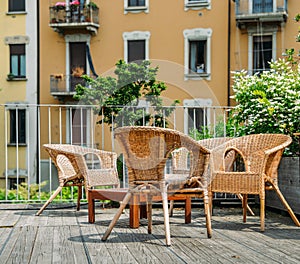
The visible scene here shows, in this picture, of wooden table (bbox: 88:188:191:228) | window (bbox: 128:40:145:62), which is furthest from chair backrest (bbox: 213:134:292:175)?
window (bbox: 128:40:145:62)

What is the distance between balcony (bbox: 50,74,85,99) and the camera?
2305 cm

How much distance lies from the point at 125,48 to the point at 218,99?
380cm

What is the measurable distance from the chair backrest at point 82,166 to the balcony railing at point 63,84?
685 inches

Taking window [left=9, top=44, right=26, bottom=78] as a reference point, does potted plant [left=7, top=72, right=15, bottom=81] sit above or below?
below

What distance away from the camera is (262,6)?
22.2 m

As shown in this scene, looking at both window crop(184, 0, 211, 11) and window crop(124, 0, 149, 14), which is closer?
window crop(184, 0, 211, 11)

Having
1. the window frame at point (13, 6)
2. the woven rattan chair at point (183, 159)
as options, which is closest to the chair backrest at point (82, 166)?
the woven rattan chair at point (183, 159)

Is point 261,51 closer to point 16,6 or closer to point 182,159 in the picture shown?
point 16,6

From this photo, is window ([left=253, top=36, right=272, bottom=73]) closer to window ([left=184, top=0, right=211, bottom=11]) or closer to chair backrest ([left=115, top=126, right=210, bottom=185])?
window ([left=184, top=0, right=211, bottom=11])

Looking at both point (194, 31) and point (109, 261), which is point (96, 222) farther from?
point (194, 31)

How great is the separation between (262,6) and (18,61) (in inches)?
350

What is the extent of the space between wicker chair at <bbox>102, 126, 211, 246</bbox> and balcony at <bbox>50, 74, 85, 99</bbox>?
19.2 meters

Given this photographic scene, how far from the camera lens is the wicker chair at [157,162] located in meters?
3.93

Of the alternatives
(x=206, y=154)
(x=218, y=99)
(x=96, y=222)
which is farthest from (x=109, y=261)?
(x=218, y=99)
